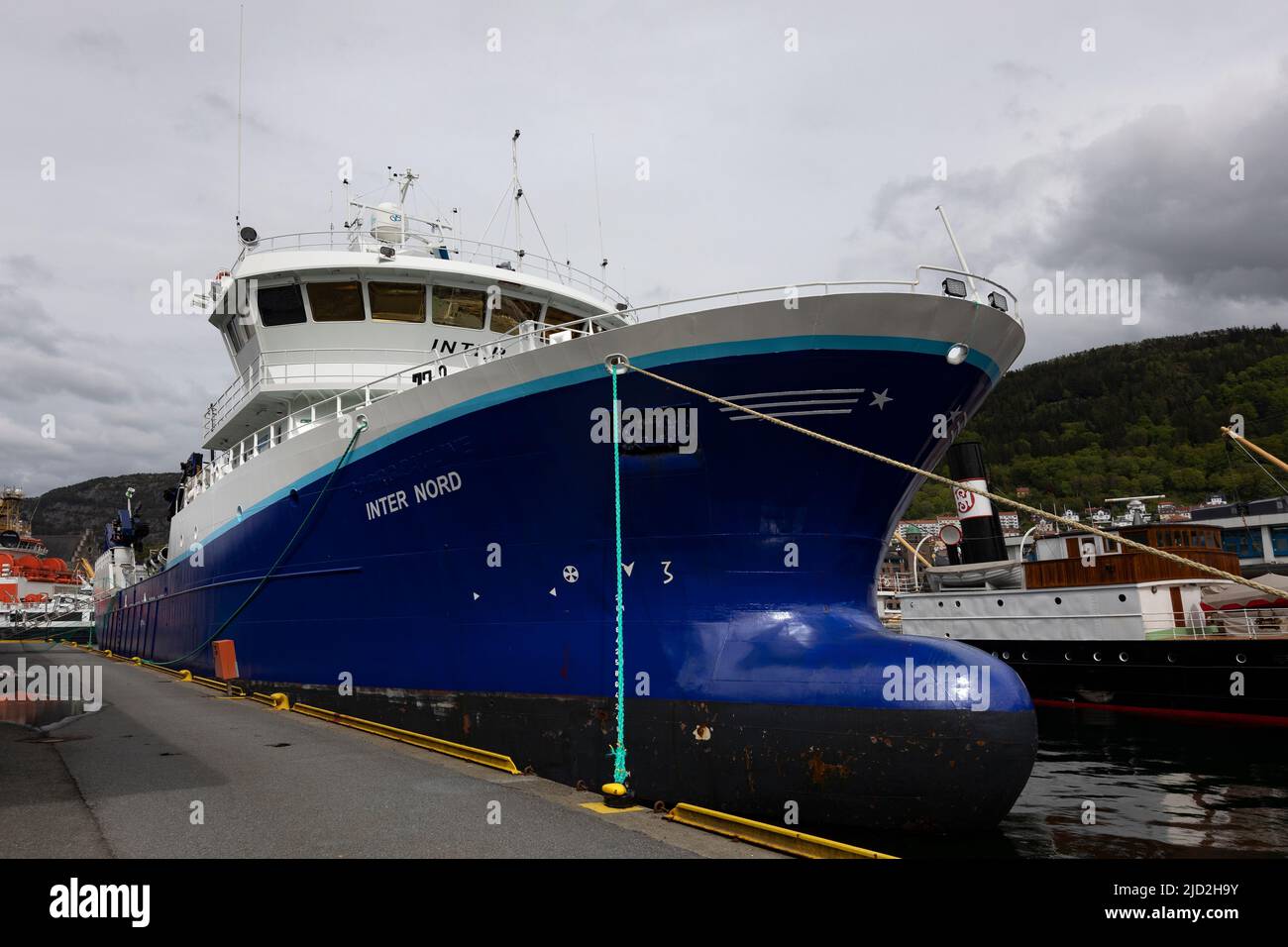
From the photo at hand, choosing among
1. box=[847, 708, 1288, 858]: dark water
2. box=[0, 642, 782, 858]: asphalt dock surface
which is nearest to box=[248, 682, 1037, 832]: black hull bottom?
box=[847, 708, 1288, 858]: dark water

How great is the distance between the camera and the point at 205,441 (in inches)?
646

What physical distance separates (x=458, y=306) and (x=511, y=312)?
817mm

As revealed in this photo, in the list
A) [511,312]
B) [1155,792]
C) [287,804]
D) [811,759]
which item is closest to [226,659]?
[511,312]

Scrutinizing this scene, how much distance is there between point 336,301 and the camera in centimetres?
1247

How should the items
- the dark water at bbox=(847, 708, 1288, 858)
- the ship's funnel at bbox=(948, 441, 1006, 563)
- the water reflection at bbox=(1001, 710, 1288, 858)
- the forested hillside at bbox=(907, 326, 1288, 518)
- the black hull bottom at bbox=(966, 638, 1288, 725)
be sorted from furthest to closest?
the forested hillside at bbox=(907, 326, 1288, 518) → the ship's funnel at bbox=(948, 441, 1006, 563) → the black hull bottom at bbox=(966, 638, 1288, 725) → the water reflection at bbox=(1001, 710, 1288, 858) → the dark water at bbox=(847, 708, 1288, 858)

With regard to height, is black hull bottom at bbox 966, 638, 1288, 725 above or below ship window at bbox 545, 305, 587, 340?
below

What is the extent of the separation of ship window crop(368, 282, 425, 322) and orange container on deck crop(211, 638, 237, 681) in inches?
246

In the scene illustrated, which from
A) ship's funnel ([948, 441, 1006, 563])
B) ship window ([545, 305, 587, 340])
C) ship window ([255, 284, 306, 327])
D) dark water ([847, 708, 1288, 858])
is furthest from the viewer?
ship's funnel ([948, 441, 1006, 563])

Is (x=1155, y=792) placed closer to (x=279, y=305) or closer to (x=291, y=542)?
(x=291, y=542)

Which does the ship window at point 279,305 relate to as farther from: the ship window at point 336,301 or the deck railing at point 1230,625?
the deck railing at point 1230,625

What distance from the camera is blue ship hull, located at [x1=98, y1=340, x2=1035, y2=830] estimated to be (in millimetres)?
6598

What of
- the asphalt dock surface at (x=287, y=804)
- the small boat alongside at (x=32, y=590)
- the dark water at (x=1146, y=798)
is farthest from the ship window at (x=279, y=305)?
the small boat alongside at (x=32, y=590)

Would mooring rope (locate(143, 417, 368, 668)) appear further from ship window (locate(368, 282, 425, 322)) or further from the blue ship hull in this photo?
ship window (locate(368, 282, 425, 322))
